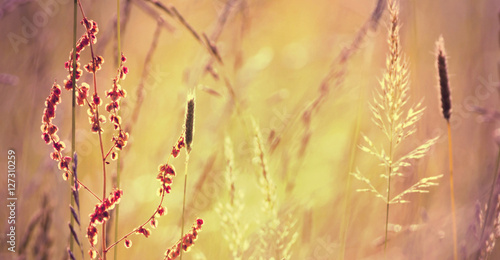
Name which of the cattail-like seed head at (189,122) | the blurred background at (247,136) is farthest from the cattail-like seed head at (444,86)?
the cattail-like seed head at (189,122)

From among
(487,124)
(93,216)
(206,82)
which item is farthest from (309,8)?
(93,216)

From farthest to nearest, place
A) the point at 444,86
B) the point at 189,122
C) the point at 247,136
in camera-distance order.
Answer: the point at 247,136
the point at 444,86
the point at 189,122

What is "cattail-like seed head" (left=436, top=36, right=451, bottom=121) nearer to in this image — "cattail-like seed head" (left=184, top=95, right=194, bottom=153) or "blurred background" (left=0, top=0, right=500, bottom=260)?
"blurred background" (left=0, top=0, right=500, bottom=260)

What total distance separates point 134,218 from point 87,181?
0.18 meters

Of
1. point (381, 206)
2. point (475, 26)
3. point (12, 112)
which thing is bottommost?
point (381, 206)

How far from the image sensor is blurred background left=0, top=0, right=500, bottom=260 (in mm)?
1094

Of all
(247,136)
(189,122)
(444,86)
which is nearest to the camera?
(189,122)

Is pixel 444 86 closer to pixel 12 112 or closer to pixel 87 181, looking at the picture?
pixel 87 181

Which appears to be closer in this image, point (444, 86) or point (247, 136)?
point (444, 86)

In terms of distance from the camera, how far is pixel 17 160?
127 centimetres

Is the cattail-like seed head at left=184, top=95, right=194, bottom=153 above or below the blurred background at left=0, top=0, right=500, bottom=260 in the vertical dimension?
below

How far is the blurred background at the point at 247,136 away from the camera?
1.09 meters

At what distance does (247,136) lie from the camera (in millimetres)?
1134

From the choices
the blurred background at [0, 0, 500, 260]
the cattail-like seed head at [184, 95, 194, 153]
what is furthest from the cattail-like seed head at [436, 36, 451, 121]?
the cattail-like seed head at [184, 95, 194, 153]
